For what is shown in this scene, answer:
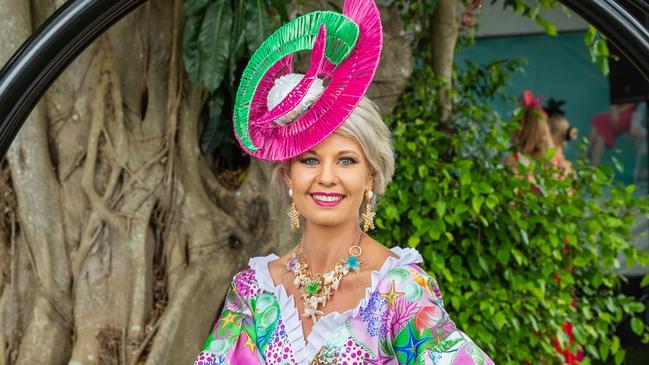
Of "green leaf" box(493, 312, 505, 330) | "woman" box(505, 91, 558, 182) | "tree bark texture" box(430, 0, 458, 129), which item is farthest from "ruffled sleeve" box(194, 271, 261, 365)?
"woman" box(505, 91, 558, 182)

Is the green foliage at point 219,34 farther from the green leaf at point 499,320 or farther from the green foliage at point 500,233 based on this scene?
the green leaf at point 499,320

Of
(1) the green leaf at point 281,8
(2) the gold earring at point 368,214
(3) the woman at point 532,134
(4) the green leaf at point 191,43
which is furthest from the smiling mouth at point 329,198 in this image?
(3) the woman at point 532,134

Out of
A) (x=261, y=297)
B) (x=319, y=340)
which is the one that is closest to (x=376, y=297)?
(x=319, y=340)

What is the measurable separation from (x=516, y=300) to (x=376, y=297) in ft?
5.65

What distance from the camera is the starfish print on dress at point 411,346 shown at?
2.16m

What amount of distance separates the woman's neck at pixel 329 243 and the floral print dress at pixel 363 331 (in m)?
0.11

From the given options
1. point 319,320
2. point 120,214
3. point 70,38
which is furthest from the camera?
point 120,214

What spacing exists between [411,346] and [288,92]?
656 millimetres

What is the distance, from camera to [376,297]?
2.23 metres

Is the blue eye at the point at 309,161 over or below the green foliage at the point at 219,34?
below

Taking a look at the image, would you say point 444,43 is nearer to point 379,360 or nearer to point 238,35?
point 238,35

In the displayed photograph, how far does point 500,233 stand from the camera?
12.7 feet

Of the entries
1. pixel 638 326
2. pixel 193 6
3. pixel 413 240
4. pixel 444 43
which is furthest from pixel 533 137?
pixel 193 6

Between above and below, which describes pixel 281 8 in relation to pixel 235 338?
above
